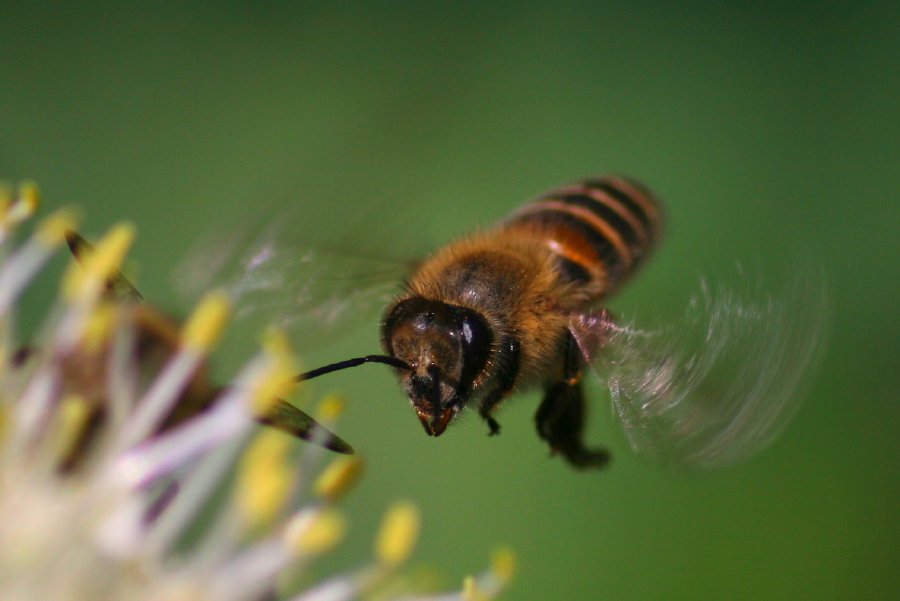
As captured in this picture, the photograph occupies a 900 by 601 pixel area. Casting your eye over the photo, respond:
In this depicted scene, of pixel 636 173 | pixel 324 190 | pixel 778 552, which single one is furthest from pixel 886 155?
pixel 324 190

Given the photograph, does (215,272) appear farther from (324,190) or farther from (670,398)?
(670,398)

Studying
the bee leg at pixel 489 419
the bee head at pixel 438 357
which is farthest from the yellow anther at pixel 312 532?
the bee leg at pixel 489 419

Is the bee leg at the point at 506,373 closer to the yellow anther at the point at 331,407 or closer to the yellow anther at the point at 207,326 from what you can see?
the yellow anther at the point at 331,407

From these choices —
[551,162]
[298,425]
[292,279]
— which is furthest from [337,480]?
[551,162]

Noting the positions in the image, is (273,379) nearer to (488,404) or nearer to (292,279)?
(488,404)

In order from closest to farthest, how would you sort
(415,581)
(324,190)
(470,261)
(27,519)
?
(27,519)
(415,581)
(470,261)
(324,190)

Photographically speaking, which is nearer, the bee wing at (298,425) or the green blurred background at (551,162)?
the bee wing at (298,425)
